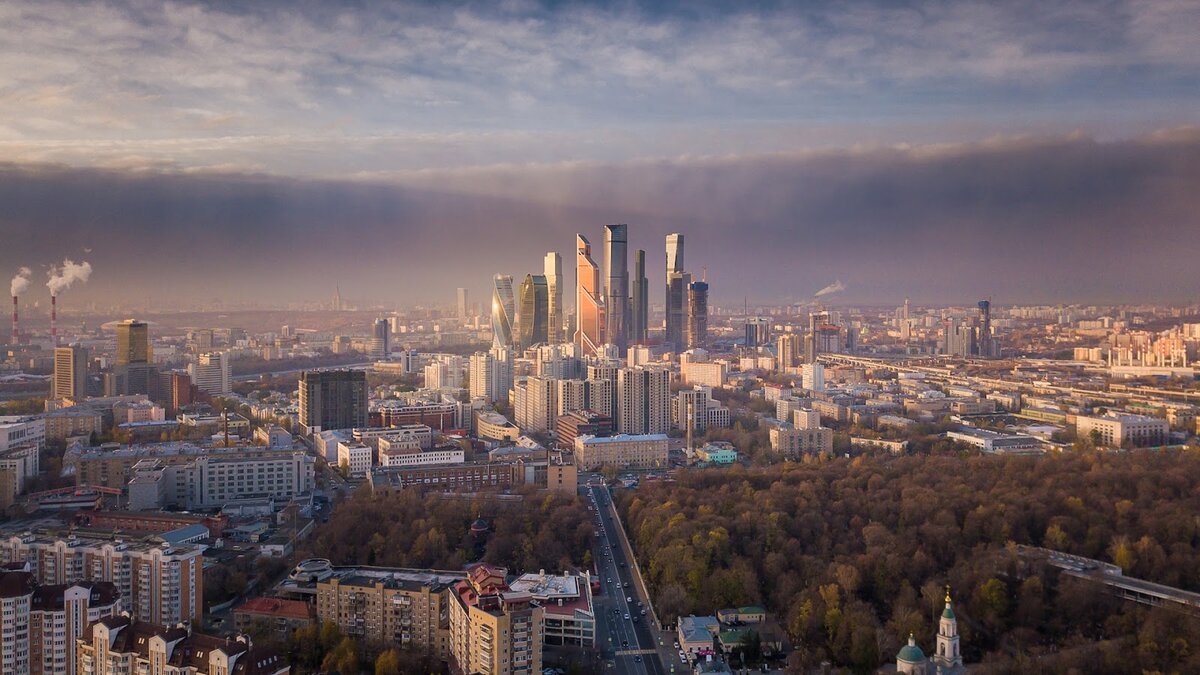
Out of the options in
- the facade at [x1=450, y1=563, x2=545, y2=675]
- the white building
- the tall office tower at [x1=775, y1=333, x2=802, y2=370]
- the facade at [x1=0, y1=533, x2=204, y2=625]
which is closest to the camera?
the facade at [x1=450, y1=563, x2=545, y2=675]

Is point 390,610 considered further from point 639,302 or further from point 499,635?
point 639,302

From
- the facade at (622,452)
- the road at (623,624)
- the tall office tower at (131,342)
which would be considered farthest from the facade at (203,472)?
the tall office tower at (131,342)

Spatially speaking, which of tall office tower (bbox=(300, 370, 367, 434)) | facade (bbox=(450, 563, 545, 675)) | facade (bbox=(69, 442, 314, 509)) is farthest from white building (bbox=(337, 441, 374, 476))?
facade (bbox=(450, 563, 545, 675))

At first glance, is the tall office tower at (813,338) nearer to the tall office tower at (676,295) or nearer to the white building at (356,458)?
the tall office tower at (676,295)

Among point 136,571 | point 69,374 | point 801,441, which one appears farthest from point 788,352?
point 136,571

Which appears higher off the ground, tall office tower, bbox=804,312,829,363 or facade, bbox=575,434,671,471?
tall office tower, bbox=804,312,829,363

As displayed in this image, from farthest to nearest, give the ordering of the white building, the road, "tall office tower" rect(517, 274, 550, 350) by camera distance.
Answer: "tall office tower" rect(517, 274, 550, 350) → the white building → the road

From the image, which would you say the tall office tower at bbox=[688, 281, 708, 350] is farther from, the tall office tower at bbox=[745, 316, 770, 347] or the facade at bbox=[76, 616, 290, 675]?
the facade at bbox=[76, 616, 290, 675]

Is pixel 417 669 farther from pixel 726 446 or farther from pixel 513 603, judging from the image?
pixel 726 446
